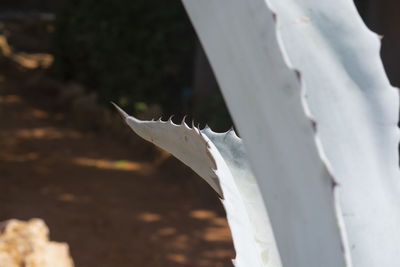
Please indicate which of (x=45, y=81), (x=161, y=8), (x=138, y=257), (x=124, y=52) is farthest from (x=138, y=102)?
(x=138, y=257)

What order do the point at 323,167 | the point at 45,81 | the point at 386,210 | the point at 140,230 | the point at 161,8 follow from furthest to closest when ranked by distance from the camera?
the point at 45,81, the point at 161,8, the point at 140,230, the point at 386,210, the point at 323,167

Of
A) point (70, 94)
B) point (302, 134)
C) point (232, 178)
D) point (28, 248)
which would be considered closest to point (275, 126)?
point (302, 134)

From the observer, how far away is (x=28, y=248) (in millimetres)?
2518

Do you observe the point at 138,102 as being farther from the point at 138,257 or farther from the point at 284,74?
the point at 284,74

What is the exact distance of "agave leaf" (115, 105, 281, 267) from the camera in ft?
2.80

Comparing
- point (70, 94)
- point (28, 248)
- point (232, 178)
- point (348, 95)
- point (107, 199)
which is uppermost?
point (348, 95)

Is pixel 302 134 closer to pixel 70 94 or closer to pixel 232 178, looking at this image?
pixel 232 178

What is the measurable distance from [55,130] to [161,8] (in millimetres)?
1577

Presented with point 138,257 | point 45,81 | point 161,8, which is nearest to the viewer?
point 138,257

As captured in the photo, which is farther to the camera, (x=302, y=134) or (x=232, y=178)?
(x=232, y=178)

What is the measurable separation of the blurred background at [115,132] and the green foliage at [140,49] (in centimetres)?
1

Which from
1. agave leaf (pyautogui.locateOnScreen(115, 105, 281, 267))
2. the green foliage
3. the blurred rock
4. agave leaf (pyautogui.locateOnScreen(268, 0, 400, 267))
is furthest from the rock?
the blurred rock

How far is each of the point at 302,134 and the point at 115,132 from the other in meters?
5.51

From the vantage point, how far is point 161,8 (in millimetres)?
5969
